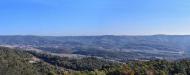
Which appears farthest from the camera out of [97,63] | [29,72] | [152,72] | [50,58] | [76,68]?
[50,58]

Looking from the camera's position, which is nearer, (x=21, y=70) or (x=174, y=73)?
(x=174, y=73)

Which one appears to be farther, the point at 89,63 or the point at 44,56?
the point at 44,56

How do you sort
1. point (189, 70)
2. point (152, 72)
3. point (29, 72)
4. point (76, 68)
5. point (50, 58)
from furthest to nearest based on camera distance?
point (50, 58)
point (76, 68)
point (29, 72)
point (189, 70)
point (152, 72)

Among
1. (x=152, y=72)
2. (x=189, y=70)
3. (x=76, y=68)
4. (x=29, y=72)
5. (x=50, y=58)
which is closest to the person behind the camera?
(x=152, y=72)

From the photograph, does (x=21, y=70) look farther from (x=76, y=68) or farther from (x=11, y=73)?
(x=76, y=68)

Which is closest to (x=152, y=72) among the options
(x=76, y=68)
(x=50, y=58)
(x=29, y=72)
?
(x=29, y=72)

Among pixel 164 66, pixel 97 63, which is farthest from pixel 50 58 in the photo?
pixel 164 66

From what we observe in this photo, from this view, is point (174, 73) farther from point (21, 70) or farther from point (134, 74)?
point (21, 70)

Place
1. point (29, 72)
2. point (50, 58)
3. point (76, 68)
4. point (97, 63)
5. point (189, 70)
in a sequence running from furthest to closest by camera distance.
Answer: point (50, 58) → point (97, 63) → point (76, 68) → point (29, 72) → point (189, 70)
